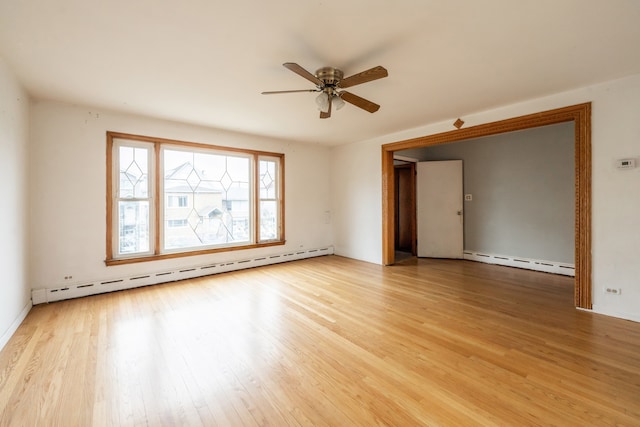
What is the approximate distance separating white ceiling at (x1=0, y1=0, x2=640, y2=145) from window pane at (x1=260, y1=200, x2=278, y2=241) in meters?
2.39

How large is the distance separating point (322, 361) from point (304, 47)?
264 cm

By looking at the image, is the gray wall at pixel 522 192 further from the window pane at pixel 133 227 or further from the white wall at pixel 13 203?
the white wall at pixel 13 203

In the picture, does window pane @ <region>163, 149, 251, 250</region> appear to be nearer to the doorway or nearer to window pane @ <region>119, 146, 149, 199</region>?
window pane @ <region>119, 146, 149, 199</region>

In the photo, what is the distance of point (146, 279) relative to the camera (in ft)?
13.6

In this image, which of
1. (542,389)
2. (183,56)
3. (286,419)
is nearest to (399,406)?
(286,419)

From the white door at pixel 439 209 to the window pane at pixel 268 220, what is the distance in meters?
3.36

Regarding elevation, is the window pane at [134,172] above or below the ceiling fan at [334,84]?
below

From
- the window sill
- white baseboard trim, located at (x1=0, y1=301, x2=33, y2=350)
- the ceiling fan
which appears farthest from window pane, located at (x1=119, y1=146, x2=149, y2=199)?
the ceiling fan

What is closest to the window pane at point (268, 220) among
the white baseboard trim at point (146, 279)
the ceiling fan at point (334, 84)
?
the white baseboard trim at point (146, 279)

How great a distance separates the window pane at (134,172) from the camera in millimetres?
4008

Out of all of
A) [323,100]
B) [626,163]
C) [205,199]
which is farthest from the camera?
[205,199]

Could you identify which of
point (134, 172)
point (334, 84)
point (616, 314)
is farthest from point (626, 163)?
point (134, 172)

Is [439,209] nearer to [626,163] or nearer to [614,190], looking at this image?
[614,190]

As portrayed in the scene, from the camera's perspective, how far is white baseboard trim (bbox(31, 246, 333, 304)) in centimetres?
348
